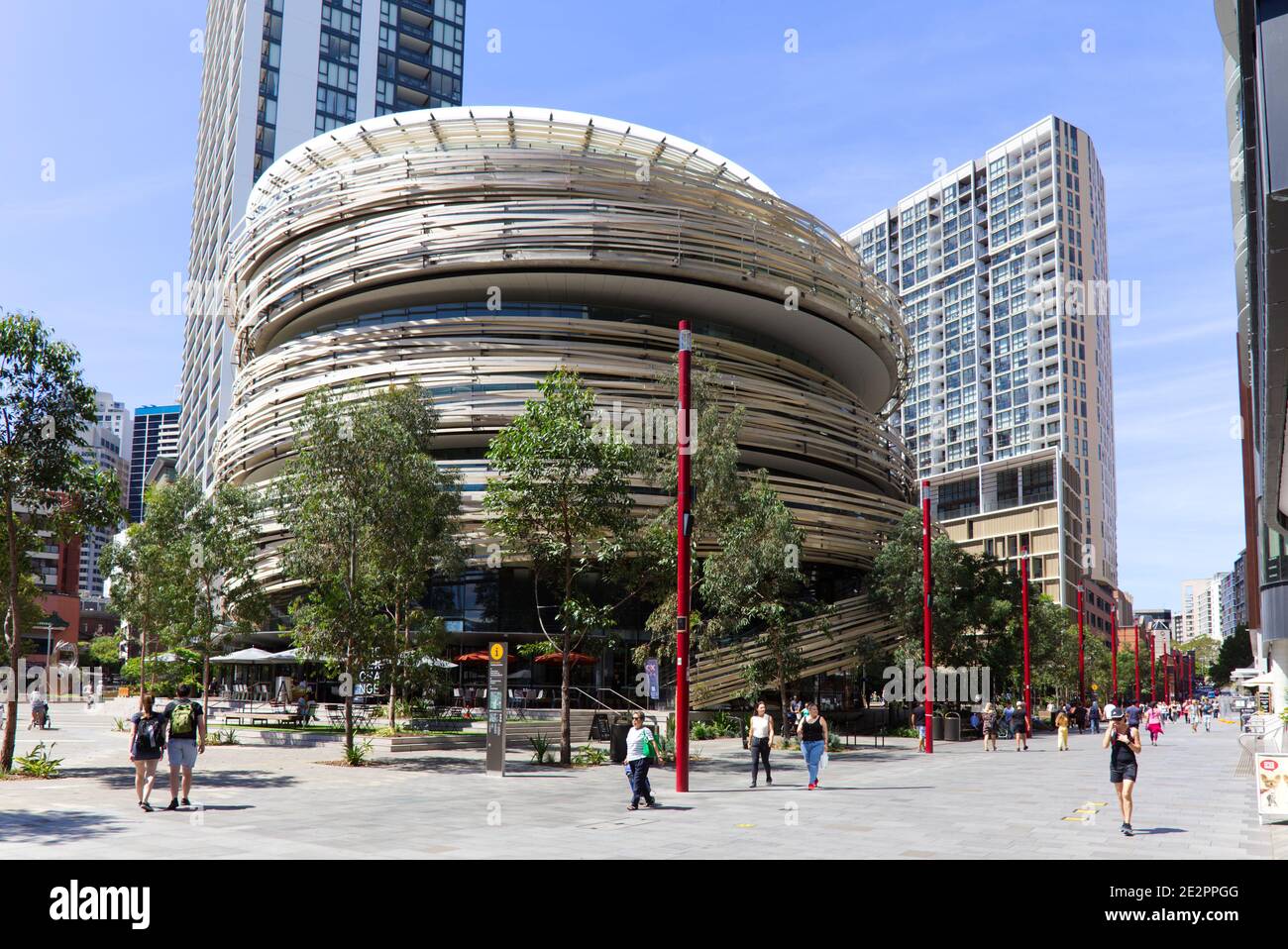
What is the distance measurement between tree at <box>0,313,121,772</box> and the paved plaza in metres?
4.85

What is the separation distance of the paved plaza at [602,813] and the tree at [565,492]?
392 cm

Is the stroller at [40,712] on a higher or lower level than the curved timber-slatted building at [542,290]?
lower

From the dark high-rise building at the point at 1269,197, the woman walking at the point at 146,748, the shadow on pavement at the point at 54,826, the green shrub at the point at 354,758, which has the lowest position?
the green shrub at the point at 354,758

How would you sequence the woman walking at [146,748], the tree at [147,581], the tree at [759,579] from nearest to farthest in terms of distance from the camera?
the woman walking at [146,748], the tree at [759,579], the tree at [147,581]

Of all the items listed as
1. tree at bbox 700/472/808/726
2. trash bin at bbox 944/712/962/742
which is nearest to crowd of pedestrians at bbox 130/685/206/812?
tree at bbox 700/472/808/726

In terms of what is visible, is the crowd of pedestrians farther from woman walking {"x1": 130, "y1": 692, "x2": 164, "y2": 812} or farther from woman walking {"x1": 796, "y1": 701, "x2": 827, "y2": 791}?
woman walking {"x1": 796, "y1": 701, "x2": 827, "y2": 791}

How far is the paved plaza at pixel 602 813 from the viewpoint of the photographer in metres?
12.6

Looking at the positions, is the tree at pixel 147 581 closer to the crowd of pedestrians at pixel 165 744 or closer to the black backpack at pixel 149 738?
the crowd of pedestrians at pixel 165 744

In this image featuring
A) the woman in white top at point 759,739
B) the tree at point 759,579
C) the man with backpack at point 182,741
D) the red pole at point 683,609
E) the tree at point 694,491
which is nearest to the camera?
the man with backpack at point 182,741

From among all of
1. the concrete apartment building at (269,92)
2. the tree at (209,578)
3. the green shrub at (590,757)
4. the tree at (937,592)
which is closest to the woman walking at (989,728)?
the tree at (937,592)

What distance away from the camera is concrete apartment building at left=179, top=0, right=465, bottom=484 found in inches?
3637

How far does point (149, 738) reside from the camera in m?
16.0

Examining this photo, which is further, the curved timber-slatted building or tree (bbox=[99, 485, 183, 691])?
the curved timber-slatted building

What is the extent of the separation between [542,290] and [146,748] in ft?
111
